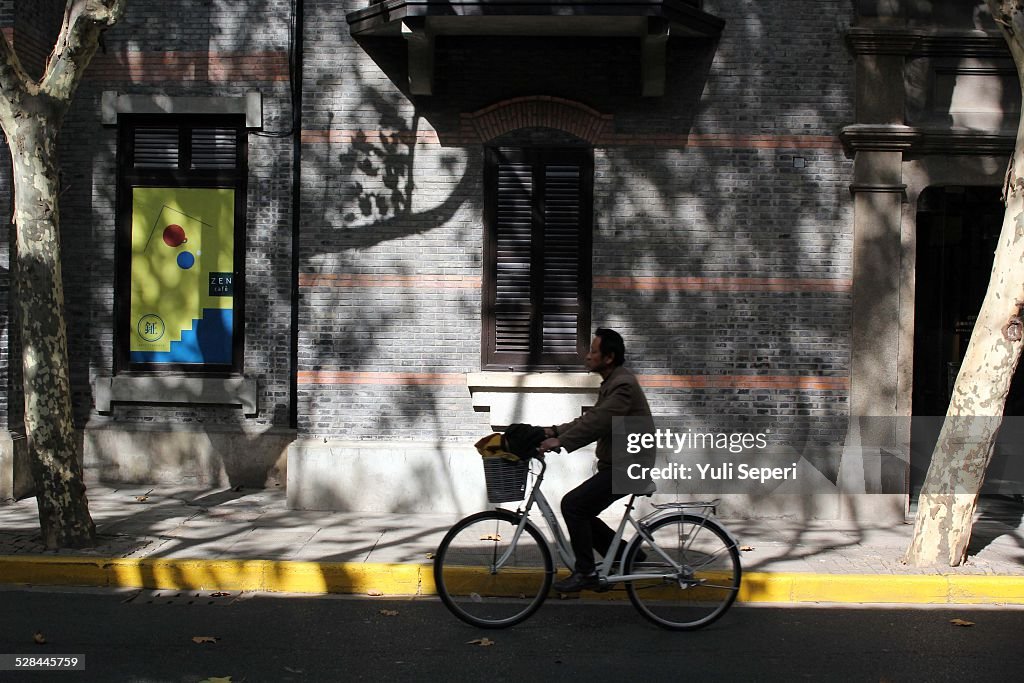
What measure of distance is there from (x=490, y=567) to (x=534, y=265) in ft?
13.8

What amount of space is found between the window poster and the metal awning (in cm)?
285

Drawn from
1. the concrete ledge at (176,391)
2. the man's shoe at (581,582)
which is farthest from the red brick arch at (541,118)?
the man's shoe at (581,582)

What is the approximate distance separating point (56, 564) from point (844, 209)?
315 inches

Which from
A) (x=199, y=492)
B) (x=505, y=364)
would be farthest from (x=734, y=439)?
(x=199, y=492)

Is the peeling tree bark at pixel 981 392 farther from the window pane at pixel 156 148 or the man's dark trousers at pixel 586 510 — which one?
the window pane at pixel 156 148

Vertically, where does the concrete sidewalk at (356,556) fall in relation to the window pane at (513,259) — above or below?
below

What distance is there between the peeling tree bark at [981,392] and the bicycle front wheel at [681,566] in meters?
2.25

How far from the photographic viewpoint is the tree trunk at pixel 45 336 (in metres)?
7.84

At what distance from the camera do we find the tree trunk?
7.84 m

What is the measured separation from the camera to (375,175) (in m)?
10.2

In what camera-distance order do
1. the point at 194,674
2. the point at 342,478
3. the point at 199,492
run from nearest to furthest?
the point at 194,674 → the point at 342,478 → the point at 199,492

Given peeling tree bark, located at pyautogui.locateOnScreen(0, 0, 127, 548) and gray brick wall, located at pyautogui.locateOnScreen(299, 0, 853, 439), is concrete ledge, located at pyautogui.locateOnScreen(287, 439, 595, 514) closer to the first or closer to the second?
gray brick wall, located at pyautogui.locateOnScreen(299, 0, 853, 439)

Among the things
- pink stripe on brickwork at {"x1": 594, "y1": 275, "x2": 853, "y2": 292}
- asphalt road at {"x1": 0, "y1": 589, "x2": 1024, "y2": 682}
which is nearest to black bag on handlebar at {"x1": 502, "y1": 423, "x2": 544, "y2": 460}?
asphalt road at {"x1": 0, "y1": 589, "x2": 1024, "y2": 682}

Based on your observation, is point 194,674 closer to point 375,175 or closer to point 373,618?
point 373,618
